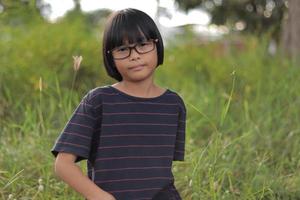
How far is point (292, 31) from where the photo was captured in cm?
589

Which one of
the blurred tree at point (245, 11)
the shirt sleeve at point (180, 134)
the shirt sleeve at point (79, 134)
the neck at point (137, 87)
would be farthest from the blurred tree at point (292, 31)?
the blurred tree at point (245, 11)

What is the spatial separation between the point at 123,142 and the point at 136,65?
0.24 metres

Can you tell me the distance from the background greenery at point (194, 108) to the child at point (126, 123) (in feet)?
1.63

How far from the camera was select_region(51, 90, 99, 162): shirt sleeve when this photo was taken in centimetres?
193

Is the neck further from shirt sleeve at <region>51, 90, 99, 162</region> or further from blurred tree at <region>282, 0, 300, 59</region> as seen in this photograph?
blurred tree at <region>282, 0, 300, 59</region>

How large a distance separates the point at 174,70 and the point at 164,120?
143 inches

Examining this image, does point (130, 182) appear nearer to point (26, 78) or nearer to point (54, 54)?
point (26, 78)

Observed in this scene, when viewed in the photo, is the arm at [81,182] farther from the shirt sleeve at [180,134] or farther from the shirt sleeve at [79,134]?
the shirt sleeve at [180,134]

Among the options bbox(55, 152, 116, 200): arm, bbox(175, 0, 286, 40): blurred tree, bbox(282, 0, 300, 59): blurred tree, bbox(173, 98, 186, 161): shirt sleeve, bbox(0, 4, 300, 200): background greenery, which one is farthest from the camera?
bbox(175, 0, 286, 40): blurred tree

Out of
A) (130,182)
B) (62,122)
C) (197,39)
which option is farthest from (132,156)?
(197,39)

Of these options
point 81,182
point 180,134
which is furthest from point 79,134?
point 180,134

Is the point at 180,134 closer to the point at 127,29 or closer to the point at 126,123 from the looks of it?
the point at 126,123

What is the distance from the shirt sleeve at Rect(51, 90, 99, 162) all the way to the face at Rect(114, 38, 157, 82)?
0.15 metres

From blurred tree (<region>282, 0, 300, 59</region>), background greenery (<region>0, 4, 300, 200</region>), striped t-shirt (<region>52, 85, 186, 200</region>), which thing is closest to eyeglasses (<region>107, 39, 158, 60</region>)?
striped t-shirt (<region>52, 85, 186, 200</region>)
